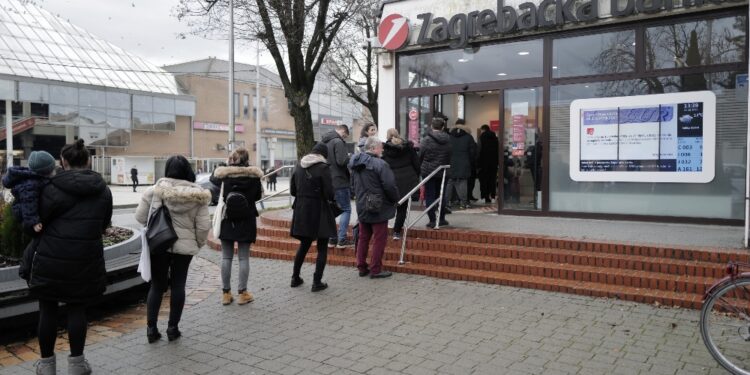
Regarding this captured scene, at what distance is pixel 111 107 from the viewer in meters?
44.5

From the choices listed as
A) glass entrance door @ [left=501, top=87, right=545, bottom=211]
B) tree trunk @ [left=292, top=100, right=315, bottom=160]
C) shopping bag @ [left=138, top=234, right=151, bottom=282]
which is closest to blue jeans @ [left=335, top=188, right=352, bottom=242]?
shopping bag @ [left=138, top=234, right=151, bottom=282]

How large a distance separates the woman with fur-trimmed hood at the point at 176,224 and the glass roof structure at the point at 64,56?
38267 mm

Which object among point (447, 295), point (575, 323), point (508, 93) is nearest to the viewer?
point (575, 323)

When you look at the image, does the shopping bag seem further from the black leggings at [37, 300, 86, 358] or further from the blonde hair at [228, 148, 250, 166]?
the blonde hair at [228, 148, 250, 166]

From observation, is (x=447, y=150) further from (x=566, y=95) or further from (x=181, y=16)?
(x=181, y=16)

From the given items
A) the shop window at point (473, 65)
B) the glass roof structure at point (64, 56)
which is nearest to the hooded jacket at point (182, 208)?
the shop window at point (473, 65)

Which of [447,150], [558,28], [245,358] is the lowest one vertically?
[245,358]

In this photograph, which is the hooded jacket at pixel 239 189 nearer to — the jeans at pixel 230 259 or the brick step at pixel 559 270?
the jeans at pixel 230 259

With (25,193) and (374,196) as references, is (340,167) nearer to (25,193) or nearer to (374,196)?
(374,196)

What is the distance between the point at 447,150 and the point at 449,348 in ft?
15.2


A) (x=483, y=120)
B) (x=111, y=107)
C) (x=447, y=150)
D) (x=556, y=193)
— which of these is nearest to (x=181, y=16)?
(x=483, y=120)

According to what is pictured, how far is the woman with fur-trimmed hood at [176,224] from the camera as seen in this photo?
5.07 metres

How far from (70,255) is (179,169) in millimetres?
1310

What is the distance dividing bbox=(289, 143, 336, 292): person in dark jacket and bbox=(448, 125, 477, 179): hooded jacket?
353 cm
